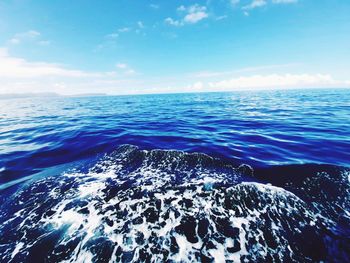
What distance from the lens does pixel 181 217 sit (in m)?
4.53

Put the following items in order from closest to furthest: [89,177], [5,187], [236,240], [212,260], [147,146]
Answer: [212,260] < [236,240] < [5,187] < [89,177] < [147,146]

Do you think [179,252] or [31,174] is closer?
[179,252]

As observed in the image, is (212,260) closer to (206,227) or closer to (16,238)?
(206,227)

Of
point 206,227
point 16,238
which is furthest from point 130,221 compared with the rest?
point 16,238

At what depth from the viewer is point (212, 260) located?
3.53m

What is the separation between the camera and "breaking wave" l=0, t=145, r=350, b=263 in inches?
143

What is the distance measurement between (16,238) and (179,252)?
12.8ft

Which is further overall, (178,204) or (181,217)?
(178,204)

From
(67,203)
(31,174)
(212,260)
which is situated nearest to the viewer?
(212,260)

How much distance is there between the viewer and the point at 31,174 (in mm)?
6949

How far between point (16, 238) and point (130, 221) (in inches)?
104

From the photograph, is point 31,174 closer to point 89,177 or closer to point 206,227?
point 89,177

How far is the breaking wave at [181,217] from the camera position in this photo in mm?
3639

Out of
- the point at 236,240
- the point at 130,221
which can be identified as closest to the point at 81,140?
the point at 130,221
